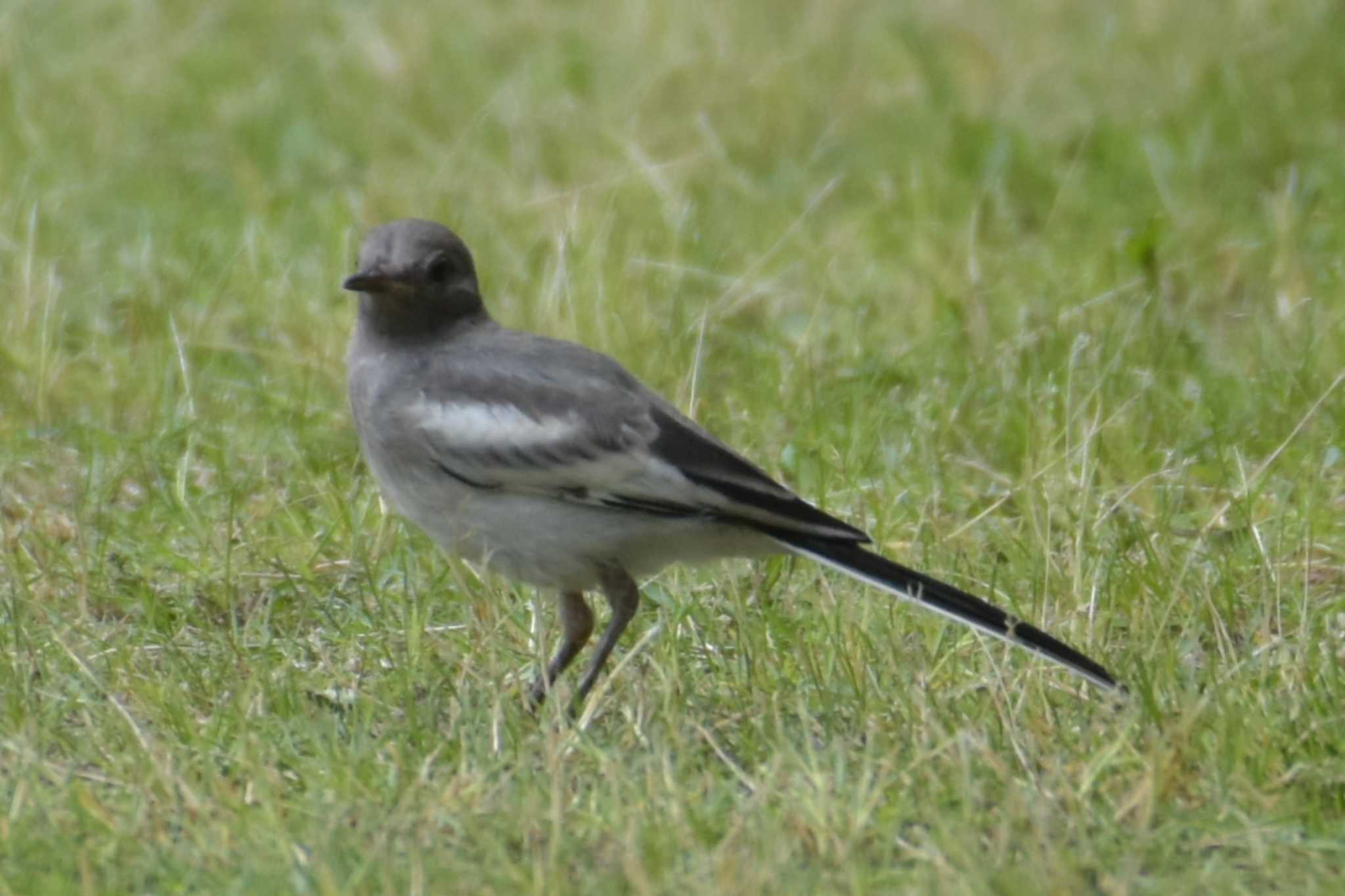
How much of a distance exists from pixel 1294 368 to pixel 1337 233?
1.49 metres

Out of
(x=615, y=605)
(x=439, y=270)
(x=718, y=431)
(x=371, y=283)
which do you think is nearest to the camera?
(x=615, y=605)

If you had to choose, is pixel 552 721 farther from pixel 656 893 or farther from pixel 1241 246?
pixel 1241 246

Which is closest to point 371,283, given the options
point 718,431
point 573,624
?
point 573,624

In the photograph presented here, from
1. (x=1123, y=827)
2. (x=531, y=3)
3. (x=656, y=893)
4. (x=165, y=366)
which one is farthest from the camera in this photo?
(x=531, y=3)

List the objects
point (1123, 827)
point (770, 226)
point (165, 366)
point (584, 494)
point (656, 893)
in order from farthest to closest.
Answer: point (770, 226) < point (165, 366) < point (584, 494) < point (1123, 827) < point (656, 893)

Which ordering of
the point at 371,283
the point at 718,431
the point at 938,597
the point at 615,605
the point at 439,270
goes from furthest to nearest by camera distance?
the point at 718,431 < the point at 439,270 < the point at 371,283 < the point at 615,605 < the point at 938,597

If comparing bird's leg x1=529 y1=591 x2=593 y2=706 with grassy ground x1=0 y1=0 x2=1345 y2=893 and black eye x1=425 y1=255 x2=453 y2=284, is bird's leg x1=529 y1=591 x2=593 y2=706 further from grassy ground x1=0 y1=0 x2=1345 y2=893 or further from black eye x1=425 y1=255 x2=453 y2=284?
black eye x1=425 y1=255 x2=453 y2=284

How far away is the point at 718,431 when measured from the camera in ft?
21.3

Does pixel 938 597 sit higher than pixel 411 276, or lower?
lower

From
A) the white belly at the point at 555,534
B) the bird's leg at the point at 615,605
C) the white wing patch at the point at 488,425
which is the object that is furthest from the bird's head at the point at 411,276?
the bird's leg at the point at 615,605

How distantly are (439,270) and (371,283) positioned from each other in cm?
19

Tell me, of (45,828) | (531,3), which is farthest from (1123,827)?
(531,3)

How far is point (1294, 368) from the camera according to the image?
6.43 meters

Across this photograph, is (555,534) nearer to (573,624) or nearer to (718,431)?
(573,624)
